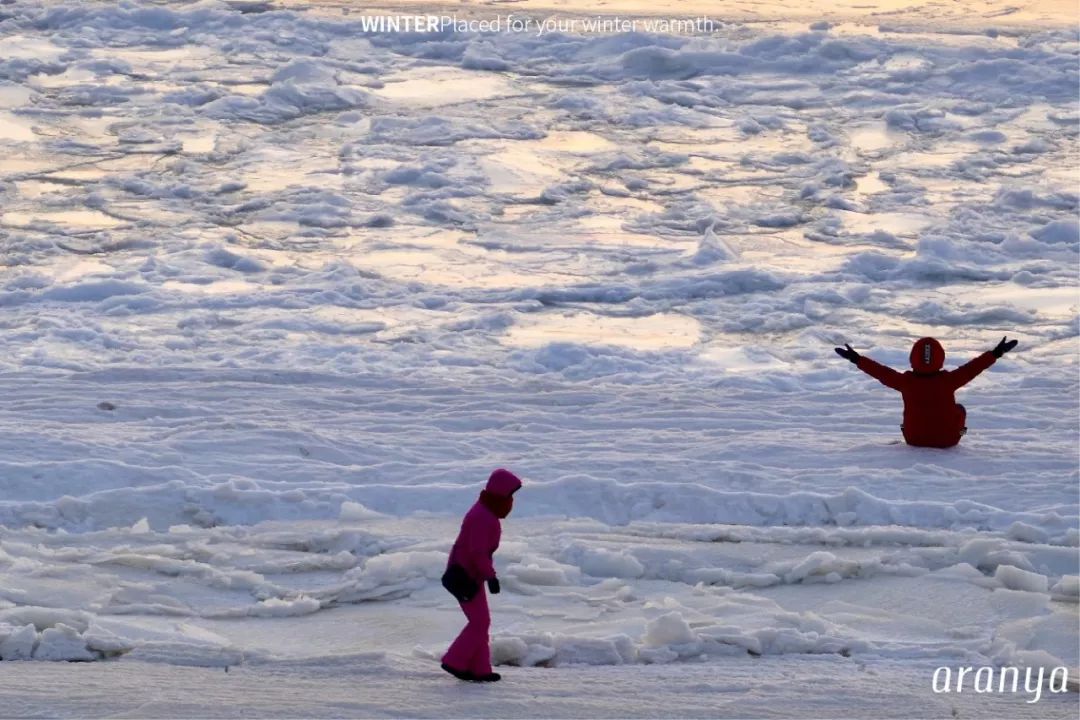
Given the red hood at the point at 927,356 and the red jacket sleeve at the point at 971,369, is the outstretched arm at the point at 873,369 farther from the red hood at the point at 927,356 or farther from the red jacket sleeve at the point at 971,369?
the red jacket sleeve at the point at 971,369

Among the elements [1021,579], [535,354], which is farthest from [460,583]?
[535,354]

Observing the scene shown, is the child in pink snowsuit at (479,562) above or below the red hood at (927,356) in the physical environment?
below

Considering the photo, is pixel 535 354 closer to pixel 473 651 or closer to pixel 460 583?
pixel 473 651

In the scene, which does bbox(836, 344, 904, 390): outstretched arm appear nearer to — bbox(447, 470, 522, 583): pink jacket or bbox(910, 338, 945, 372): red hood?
bbox(910, 338, 945, 372): red hood

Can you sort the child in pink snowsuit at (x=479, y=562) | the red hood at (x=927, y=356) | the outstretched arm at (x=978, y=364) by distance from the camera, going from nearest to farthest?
the child in pink snowsuit at (x=479, y=562) → the outstretched arm at (x=978, y=364) → the red hood at (x=927, y=356)

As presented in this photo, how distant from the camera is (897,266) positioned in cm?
1409

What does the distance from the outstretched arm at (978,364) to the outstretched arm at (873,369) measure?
29 centimetres

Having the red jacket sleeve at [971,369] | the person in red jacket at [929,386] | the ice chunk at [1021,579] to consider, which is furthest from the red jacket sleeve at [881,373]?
the ice chunk at [1021,579]

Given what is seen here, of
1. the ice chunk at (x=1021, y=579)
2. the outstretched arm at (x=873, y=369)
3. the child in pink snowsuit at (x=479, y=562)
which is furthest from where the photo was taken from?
the outstretched arm at (x=873, y=369)

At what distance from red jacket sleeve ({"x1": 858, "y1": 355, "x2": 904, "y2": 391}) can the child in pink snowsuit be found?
11.7 feet

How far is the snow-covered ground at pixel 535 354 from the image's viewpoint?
6074 millimetres

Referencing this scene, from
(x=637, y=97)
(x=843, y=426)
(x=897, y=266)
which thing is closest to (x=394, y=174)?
(x=637, y=97)

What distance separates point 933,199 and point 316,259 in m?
6.25

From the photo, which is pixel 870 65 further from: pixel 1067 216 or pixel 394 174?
pixel 394 174
